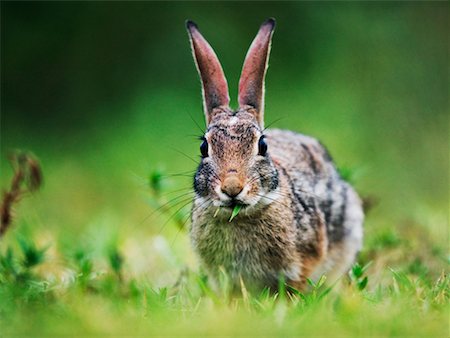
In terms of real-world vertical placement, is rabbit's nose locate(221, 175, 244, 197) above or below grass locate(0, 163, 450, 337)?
above

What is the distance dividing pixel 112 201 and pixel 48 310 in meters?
3.94

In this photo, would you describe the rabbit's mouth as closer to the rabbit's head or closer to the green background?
the rabbit's head

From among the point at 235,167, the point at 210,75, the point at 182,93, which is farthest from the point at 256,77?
the point at 182,93

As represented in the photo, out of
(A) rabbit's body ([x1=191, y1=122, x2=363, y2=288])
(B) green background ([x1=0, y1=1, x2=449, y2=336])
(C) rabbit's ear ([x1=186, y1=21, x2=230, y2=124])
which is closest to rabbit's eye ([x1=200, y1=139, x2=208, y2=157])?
(A) rabbit's body ([x1=191, y1=122, x2=363, y2=288])

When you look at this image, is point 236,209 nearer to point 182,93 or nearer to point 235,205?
point 235,205

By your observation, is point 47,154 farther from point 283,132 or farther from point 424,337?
point 424,337

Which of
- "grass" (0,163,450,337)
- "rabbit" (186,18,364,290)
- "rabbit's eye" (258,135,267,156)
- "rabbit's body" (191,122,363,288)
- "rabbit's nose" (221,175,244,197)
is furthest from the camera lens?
"rabbit's body" (191,122,363,288)

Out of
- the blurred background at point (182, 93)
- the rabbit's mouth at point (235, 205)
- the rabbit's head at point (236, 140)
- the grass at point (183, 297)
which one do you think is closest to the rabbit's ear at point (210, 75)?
the rabbit's head at point (236, 140)

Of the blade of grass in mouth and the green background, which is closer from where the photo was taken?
the blade of grass in mouth

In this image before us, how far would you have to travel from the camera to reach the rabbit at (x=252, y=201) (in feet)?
12.6

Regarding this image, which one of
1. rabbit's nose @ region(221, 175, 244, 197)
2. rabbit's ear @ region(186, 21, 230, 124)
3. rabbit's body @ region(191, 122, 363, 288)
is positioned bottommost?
rabbit's body @ region(191, 122, 363, 288)

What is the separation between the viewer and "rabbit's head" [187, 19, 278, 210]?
372 cm

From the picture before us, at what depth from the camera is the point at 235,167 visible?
3764 millimetres

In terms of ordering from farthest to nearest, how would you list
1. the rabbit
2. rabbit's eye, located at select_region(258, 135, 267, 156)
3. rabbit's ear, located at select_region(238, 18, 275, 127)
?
rabbit's ear, located at select_region(238, 18, 275, 127) < rabbit's eye, located at select_region(258, 135, 267, 156) < the rabbit
